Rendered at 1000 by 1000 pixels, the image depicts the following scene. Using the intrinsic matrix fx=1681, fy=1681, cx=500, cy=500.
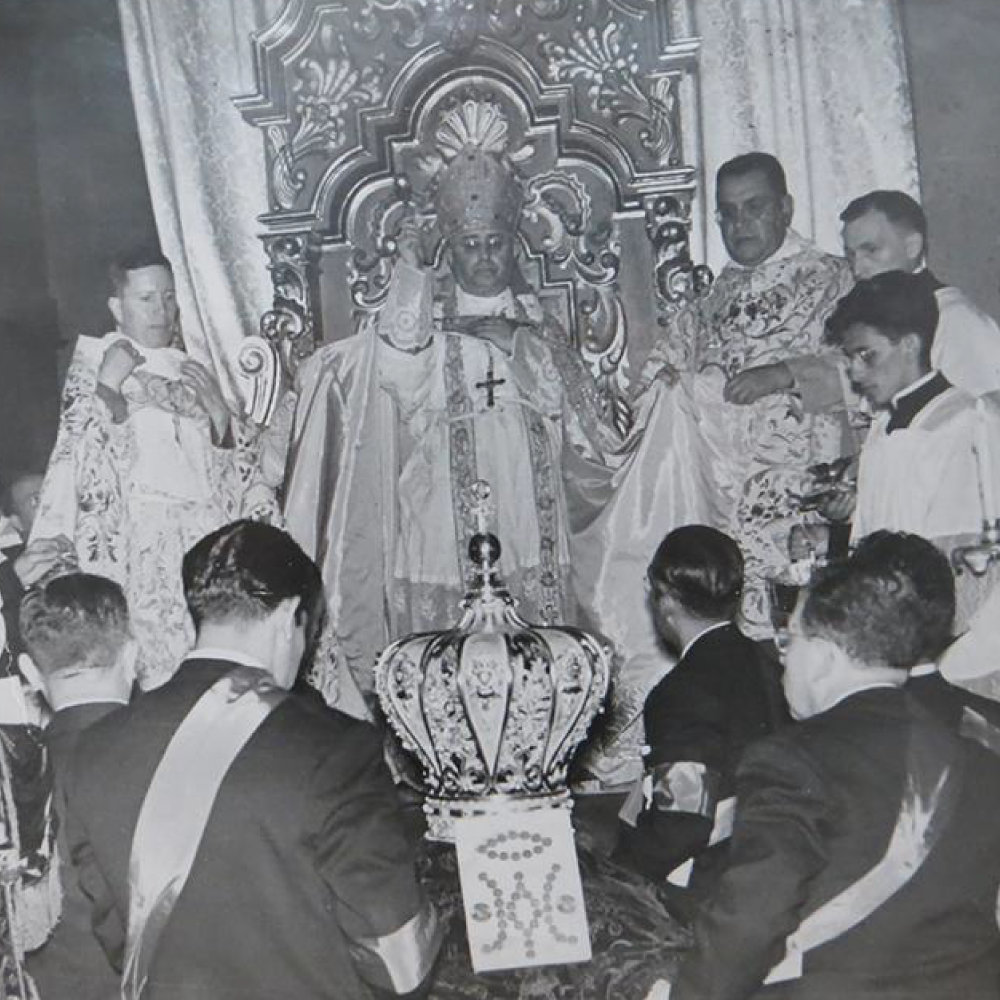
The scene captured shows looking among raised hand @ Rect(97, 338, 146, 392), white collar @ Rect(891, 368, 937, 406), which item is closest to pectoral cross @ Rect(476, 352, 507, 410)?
raised hand @ Rect(97, 338, 146, 392)

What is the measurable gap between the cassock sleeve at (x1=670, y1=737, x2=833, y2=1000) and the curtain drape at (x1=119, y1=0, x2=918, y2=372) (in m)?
1.77

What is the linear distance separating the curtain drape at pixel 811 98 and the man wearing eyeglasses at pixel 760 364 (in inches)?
2.4

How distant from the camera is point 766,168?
5027mm

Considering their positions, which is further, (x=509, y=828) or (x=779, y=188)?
(x=779, y=188)

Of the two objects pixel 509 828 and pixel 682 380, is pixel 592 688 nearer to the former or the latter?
pixel 509 828

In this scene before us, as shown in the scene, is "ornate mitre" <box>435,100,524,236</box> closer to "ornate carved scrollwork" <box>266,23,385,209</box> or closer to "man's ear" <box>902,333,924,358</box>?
"ornate carved scrollwork" <box>266,23,385,209</box>

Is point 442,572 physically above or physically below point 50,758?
above

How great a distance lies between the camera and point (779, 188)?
16.5 ft

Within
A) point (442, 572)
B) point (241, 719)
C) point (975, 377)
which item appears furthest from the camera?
point (442, 572)

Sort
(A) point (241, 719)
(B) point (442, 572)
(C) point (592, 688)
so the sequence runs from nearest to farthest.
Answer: (A) point (241, 719) → (C) point (592, 688) → (B) point (442, 572)

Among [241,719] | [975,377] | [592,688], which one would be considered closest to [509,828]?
[592,688]

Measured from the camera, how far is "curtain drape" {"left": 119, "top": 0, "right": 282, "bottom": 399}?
206 inches

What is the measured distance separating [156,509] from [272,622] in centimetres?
117

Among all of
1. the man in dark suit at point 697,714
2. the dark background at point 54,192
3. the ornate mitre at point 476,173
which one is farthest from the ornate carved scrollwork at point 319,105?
the man in dark suit at point 697,714
